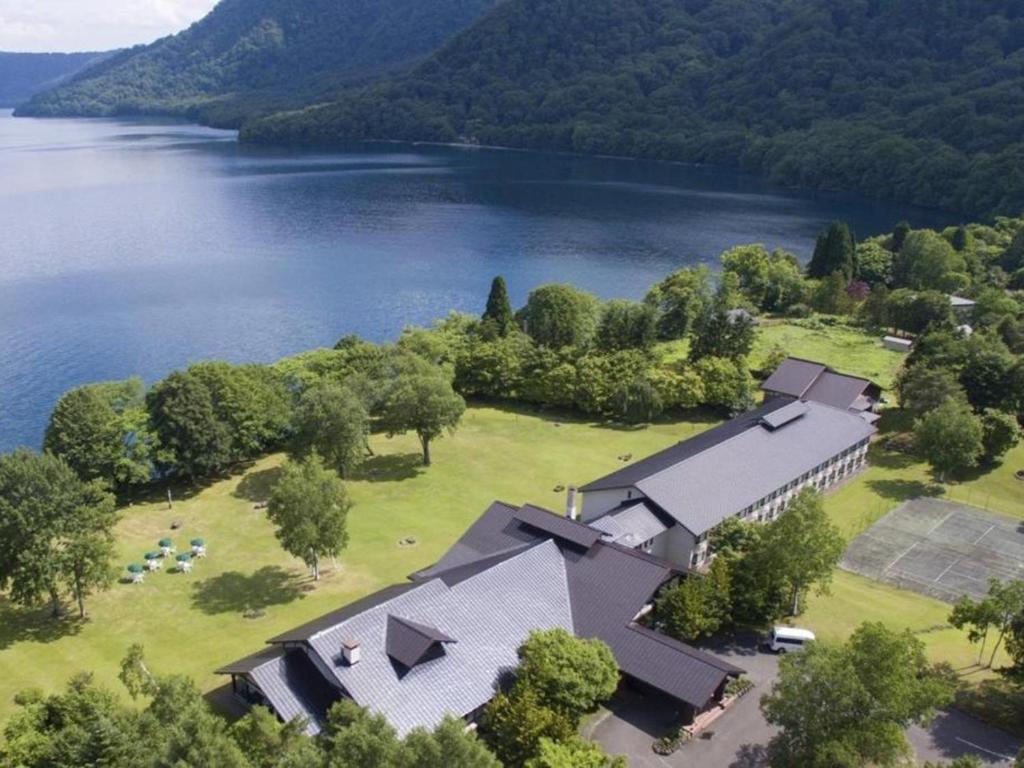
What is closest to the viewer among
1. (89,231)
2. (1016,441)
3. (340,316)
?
(1016,441)

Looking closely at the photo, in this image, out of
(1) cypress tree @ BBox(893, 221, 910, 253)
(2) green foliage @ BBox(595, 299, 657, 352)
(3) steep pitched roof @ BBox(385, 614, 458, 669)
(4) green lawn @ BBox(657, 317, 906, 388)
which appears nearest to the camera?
(3) steep pitched roof @ BBox(385, 614, 458, 669)

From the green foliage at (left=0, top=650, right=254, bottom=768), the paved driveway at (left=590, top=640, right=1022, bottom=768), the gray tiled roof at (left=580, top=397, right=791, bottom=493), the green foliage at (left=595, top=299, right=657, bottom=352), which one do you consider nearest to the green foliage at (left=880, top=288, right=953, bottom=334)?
the green foliage at (left=595, top=299, right=657, bottom=352)

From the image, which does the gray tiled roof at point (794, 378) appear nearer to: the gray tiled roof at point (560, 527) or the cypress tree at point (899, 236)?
the gray tiled roof at point (560, 527)

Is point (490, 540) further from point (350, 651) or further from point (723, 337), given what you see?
point (723, 337)

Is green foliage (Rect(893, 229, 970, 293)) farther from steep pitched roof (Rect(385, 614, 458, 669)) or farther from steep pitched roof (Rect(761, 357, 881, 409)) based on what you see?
steep pitched roof (Rect(385, 614, 458, 669))


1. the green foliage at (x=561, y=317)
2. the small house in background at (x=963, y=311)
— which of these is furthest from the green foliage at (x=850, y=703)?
the small house in background at (x=963, y=311)

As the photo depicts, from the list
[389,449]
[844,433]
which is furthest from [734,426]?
[389,449]

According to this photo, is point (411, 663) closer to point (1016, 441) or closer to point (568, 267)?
point (1016, 441)
